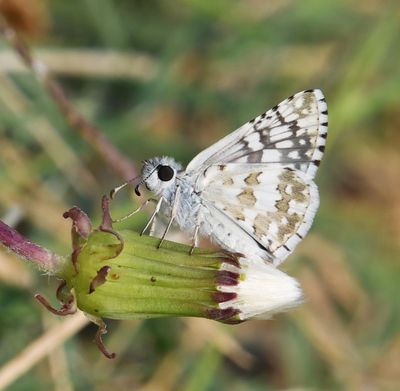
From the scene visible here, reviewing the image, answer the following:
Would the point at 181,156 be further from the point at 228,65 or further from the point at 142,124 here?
the point at 228,65

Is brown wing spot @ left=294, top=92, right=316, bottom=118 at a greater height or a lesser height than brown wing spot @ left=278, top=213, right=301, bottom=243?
greater

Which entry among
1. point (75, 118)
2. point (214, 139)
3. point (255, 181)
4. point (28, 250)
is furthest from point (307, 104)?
point (214, 139)

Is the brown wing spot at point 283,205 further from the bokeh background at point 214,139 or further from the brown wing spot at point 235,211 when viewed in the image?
the bokeh background at point 214,139

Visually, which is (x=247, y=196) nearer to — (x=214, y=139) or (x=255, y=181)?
(x=255, y=181)

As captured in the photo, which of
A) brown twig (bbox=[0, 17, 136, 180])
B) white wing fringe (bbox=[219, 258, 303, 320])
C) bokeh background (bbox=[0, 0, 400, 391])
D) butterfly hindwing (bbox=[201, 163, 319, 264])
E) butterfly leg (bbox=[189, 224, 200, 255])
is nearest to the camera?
white wing fringe (bbox=[219, 258, 303, 320])

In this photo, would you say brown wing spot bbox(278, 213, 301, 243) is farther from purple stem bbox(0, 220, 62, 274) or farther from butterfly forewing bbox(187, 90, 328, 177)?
purple stem bbox(0, 220, 62, 274)

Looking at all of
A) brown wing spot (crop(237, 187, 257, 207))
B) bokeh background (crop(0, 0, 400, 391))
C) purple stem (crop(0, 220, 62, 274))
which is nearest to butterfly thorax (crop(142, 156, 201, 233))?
brown wing spot (crop(237, 187, 257, 207))
